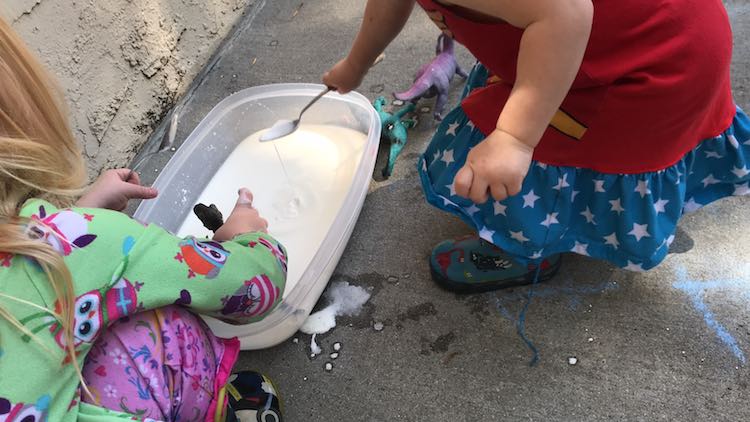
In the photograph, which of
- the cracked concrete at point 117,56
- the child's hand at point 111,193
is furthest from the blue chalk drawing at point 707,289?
the cracked concrete at point 117,56

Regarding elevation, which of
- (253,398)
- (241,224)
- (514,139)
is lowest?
(253,398)

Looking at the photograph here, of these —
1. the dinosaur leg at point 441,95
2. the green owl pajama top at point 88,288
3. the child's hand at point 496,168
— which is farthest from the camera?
the dinosaur leg at point 441,95

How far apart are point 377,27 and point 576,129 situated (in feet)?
1.11

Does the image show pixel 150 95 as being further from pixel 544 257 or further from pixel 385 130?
pixel 544 257

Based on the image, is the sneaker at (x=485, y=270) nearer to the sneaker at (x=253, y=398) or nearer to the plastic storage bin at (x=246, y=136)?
the plastic storage bin at (x=246, y=136)

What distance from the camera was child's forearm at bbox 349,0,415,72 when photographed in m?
0.89

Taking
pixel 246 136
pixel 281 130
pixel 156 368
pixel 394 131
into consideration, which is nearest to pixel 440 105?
pixel 394 131

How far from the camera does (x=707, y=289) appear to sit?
97 centimetres

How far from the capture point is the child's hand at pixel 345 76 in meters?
0.99

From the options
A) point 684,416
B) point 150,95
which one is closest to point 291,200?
point 150,95

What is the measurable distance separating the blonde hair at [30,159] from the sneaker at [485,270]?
0.60 metres

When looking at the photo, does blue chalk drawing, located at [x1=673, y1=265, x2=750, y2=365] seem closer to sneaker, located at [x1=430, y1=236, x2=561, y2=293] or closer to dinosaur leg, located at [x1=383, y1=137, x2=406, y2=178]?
sneaker, located at [x1=430, y1=236, x2=561, y2=293]

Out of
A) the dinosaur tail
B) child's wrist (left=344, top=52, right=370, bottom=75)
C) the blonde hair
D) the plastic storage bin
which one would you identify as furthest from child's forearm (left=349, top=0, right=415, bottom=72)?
the blonde hair

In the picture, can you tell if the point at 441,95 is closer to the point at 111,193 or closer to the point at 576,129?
the point at 576,129
